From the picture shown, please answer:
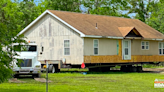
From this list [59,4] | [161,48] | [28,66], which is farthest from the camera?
[59,4]

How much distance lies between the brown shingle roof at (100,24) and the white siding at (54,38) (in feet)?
2.82

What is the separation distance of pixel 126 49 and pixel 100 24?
12.4ft

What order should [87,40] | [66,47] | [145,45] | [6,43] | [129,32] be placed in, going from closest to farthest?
[6,43] < [87,40] < [66,47] < [129,32] < [145,45]

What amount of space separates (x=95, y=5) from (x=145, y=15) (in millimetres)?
10622

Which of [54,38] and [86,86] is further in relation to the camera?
[54,38]

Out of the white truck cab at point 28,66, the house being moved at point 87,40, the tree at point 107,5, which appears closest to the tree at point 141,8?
the tree at point 107,5

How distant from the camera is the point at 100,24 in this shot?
124 ft

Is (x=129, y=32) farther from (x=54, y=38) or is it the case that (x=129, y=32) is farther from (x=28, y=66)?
(x=28, y=66)

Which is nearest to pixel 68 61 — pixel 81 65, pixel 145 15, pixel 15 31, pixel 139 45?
pixel 81 65

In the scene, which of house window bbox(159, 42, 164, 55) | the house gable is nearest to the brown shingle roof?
the house gable

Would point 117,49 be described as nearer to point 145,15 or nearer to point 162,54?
point 162,54

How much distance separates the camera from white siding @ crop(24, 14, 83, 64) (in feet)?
109

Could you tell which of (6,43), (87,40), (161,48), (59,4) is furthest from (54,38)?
(59,4)

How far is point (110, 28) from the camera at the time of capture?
37781 mm
